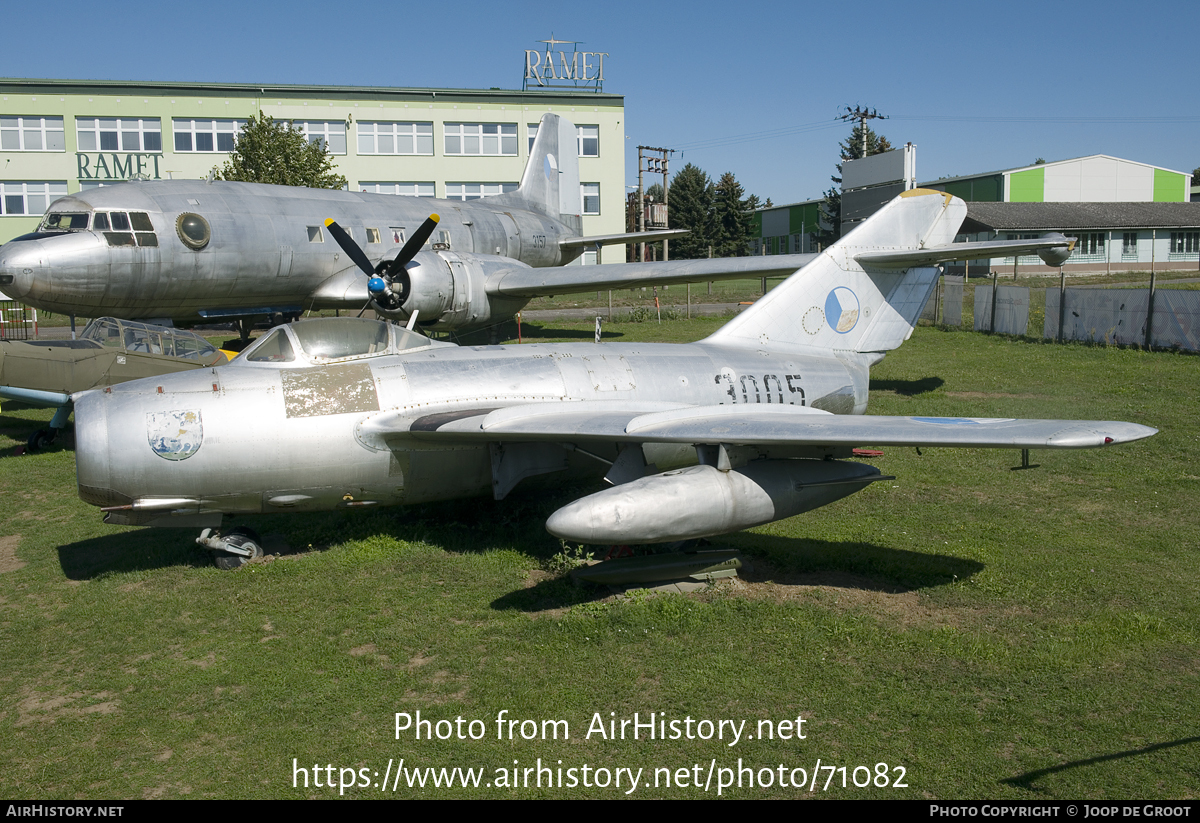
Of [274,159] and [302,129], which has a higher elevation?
[302,129]

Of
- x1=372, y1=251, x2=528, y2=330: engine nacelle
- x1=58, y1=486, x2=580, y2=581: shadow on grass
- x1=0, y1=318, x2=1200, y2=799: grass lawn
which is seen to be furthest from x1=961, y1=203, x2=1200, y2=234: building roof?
x1=58, y1=486, x2=580, y2=581: shadow on grass

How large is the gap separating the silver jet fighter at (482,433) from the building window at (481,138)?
44.0 metres

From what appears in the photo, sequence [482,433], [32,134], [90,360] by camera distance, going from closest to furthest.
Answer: [482,433]
[90,360]
[32,134]

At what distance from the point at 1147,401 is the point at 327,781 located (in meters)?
16.9

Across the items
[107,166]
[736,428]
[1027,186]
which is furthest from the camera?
[1027,186]

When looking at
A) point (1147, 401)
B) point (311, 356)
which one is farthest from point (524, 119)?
point (311, 356)

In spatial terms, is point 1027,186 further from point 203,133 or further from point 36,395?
point 36,395

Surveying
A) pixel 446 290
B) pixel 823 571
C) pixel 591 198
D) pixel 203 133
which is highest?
pixel 203 133

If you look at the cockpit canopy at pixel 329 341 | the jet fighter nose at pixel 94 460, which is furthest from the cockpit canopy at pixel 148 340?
the jet fighter nose at pixel 94 460

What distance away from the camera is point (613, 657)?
730cm

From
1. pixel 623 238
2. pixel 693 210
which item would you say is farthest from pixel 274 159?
pixel 693 210

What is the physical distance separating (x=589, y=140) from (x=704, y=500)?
4961 centimetres

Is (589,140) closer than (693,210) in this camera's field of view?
Yes

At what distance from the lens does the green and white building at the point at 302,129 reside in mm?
47125
